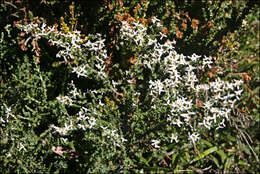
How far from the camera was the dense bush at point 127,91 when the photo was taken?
95.4 inches

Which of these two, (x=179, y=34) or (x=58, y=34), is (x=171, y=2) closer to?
(x=179, y=34)

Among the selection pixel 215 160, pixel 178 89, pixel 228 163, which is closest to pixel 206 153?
pixel 215 160

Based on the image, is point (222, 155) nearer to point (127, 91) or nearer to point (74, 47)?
point (127, 91)

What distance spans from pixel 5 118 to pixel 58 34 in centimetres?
76

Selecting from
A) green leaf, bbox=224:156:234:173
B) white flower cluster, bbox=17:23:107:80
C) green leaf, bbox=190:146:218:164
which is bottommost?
green leaf, bbox=224:156:234:173

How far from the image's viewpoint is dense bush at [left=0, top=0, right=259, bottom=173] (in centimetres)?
242

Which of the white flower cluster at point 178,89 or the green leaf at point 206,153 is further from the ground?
the white flower cluster at point 178,89

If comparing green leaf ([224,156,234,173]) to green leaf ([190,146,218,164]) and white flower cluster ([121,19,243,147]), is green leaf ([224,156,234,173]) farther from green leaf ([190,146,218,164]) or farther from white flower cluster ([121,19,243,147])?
white flower cluster ([121,19,243,147])

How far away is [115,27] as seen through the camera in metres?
2.83

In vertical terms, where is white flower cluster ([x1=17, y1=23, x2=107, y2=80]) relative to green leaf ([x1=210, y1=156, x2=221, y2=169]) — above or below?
above

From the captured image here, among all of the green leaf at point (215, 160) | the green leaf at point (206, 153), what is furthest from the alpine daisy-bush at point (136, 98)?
the green leaf at point (215, 160)

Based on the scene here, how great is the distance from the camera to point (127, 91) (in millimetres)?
2570

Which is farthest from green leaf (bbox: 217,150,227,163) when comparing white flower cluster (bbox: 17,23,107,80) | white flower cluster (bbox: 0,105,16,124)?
white flower cluster (bbox: 0,105,16,124)

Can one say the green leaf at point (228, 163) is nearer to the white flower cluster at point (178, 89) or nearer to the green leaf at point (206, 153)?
the green leaf at point (206, 153)
